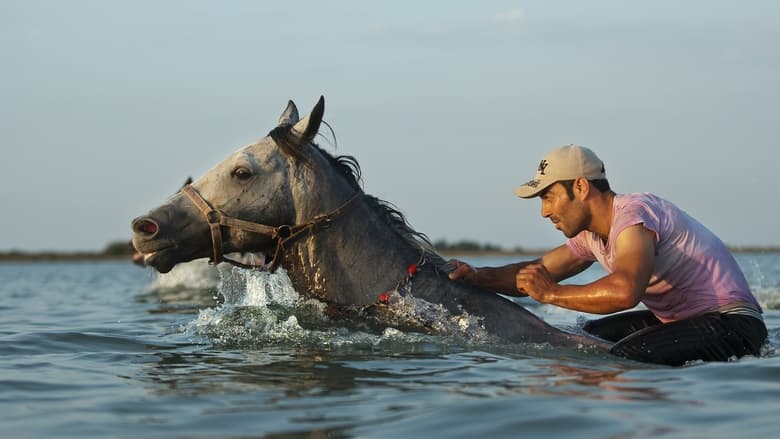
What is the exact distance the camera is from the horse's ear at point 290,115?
22.7 feet

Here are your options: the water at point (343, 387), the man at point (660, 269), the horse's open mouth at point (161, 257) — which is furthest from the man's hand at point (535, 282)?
the horse's open mouth at point (161, 257)

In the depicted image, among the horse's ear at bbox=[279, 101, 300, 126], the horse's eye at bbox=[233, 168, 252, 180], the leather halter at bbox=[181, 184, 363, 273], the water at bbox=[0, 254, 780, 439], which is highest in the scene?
the horse's ear at bbox=[279, 101, 300, 126]

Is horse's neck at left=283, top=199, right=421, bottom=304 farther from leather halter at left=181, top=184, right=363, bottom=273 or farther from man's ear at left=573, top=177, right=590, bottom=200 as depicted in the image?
man's ear at left=573, top=177, right=590, bottom=200

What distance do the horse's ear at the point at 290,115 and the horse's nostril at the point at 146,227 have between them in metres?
1.11

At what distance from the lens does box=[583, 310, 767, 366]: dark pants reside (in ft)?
20.8

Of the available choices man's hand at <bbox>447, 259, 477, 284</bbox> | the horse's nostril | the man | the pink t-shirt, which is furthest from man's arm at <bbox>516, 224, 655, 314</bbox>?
the horse's nostril

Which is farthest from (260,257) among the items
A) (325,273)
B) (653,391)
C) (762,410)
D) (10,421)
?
(762,410)

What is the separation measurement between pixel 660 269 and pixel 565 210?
704 mm

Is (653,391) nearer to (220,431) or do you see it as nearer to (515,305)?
(515,305)

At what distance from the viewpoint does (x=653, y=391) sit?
210 inches

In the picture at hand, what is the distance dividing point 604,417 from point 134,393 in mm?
2555

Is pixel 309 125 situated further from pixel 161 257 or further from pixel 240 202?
pixel 161 257

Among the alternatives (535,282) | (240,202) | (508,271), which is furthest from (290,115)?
(535,282)

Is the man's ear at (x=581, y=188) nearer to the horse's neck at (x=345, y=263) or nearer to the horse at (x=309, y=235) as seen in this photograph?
the horse at (x=309, y=235)
